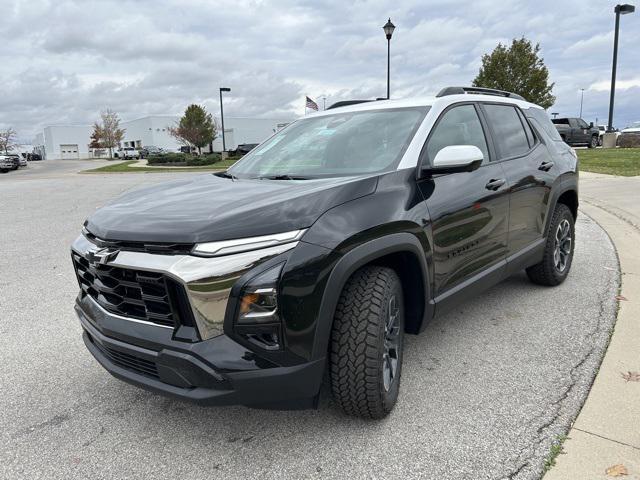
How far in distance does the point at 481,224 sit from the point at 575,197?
2.31 metres

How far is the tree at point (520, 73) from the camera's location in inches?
1253

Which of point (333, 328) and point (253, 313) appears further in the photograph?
point (333, 328)

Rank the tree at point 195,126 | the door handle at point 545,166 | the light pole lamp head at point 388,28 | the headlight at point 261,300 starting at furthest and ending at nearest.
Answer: the tree at point 195,126 → the light pole lamp head at point 388,28 → the door handle at point 545,166 → the headlight at point 261,300

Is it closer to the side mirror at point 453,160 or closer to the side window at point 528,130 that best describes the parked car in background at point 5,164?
the side window at point 528,130

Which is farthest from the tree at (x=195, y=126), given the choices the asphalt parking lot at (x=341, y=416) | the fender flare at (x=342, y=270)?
the fender flare at (x=342, y=270)

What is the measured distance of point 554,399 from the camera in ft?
9.46

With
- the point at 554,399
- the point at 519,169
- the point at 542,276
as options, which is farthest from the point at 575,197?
the point at 554,399

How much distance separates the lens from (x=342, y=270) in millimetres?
2338

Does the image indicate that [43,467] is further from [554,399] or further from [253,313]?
[554,399]

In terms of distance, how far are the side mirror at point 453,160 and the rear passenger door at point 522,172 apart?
1038 millimetres

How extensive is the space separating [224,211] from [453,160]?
1.33m

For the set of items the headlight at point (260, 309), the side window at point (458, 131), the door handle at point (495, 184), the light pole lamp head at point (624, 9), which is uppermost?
the light pole lamp head at point (624, 9)

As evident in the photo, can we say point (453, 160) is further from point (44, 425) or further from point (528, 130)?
point (44, 425)

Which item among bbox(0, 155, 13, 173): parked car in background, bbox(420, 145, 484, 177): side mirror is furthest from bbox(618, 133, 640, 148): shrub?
bbox(0, 155, 13, 173): parked car in background
